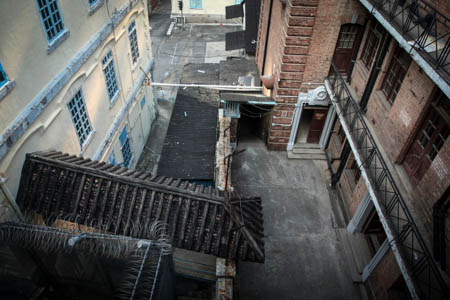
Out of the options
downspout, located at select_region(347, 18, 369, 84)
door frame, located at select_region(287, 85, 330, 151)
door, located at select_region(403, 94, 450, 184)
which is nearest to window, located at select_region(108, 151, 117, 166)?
door frame, located at select_region(287, 85, 330, 151)

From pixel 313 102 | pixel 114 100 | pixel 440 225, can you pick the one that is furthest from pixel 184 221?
pixel 313 102

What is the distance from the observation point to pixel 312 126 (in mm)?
18938

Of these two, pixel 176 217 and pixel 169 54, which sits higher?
pixel 176 217

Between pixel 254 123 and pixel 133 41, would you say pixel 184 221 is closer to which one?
pixel 133 41

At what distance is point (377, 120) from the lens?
1323cm

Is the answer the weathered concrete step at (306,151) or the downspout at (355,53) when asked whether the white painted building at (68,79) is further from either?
the downspout at (355,53)

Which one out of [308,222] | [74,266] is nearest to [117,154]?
[74,266]

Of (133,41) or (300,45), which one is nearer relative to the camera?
(300,45)

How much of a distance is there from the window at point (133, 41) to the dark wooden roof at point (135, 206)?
A: 9.89 m

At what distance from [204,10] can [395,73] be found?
31408 millimetres

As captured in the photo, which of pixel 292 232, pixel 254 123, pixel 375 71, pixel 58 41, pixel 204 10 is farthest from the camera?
pixel 204 10

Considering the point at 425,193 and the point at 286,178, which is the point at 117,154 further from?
the point at 425,193

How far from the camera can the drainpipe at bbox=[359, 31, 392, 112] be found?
12633 mm

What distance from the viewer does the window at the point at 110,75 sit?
47.3ft
